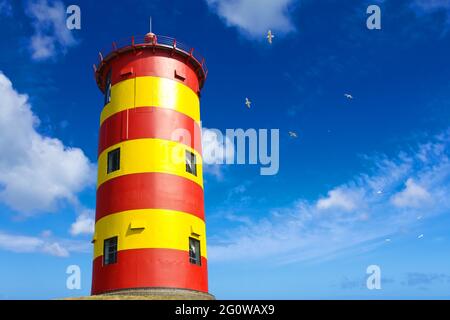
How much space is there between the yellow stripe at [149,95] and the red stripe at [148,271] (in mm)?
8837

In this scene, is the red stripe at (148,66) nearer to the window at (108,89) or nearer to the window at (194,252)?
the window at (108,89)

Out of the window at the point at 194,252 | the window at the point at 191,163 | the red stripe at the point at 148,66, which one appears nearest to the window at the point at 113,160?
the window at the point at 191,163

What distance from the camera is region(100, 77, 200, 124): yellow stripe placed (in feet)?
99.3

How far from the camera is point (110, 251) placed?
28125 millimetres

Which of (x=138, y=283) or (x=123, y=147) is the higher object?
(x=123, y=147)

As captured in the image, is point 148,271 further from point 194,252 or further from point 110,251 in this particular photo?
point 194,252

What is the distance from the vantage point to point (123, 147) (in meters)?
29.5

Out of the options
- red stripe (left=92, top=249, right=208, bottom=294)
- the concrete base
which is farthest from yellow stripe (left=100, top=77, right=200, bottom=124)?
the concrete base

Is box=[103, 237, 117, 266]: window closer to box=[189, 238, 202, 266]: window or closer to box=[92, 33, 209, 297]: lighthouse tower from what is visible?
box=[92, 33, 209, 297]: lighthouse tower

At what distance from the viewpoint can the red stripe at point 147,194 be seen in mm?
28094

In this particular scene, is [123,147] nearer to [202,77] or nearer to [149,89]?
[149,89]
